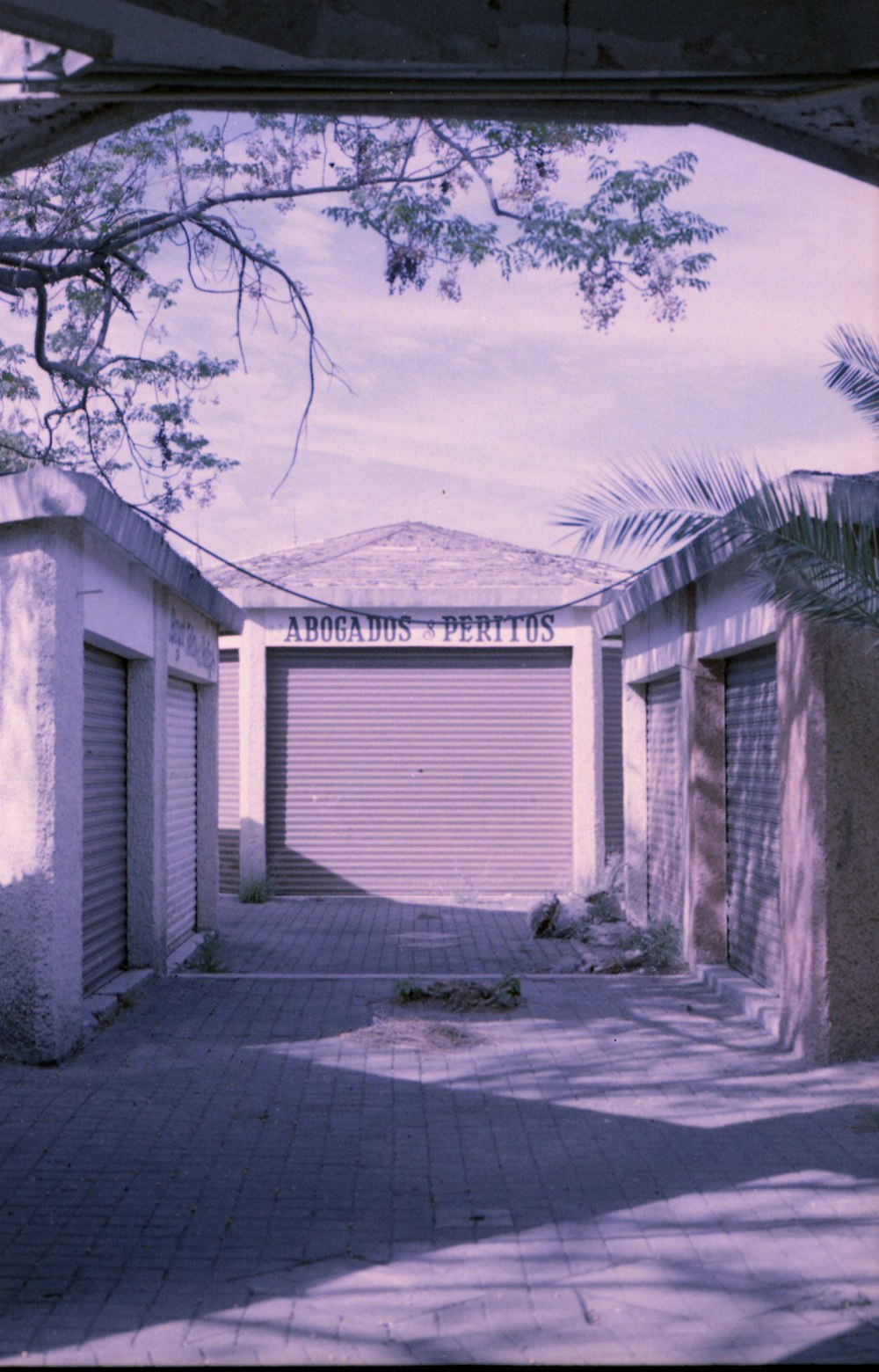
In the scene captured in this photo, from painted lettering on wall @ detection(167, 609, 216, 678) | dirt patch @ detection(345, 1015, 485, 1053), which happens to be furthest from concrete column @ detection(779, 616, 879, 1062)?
painted lettering on wall @ detection(167, 609, 216, 678)

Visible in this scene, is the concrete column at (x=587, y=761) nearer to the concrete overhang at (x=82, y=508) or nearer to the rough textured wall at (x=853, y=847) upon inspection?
the concrete overhang at (x=82, y=508)

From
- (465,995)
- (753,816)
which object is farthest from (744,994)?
(465,995)

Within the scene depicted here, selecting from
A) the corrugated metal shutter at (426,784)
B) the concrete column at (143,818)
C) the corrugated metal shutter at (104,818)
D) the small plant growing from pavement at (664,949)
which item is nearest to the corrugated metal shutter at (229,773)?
the corrugated metal shutter at (426,784)

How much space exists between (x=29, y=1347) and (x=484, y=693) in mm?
14316

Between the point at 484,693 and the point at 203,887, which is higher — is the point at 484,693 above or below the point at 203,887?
above

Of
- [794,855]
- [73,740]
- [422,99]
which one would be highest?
[422,99]

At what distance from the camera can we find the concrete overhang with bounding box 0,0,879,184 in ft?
14.3

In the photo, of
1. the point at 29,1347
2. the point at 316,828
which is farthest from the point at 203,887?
the point at 29,1347

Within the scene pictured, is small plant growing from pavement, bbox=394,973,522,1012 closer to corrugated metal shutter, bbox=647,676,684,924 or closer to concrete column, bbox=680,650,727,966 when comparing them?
concrete column, bbox=680,650,727,966

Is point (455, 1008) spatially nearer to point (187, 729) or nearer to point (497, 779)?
point (187, 729)

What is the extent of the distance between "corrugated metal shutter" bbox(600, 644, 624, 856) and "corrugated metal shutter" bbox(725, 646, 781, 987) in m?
7.08

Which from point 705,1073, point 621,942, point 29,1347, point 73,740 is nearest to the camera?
point 29,1347

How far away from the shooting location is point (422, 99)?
4.54 m

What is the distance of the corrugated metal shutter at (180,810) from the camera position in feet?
40.9
